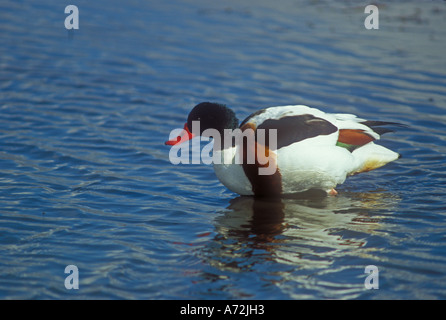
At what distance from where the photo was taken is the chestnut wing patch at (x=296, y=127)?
6.07m

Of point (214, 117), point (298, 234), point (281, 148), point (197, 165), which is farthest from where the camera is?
point (197, 165)

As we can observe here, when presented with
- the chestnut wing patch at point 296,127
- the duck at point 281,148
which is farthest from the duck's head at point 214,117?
the chestnut wing patch at point 296,127

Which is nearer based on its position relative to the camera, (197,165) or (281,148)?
(281,148)

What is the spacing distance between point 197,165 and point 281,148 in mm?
1654

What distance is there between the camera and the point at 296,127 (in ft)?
20.1

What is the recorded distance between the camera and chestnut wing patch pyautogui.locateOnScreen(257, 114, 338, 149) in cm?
607

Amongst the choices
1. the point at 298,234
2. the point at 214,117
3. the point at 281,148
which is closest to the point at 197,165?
the point at 214,117

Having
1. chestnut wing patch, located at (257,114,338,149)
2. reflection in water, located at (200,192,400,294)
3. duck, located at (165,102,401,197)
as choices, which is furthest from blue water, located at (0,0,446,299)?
chestnut wing patch, located at (257,114,338,149)

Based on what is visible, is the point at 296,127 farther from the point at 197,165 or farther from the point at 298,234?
the point at 197,165

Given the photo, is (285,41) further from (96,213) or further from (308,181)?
(96,213)

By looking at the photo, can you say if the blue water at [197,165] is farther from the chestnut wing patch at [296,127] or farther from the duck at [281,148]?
the chestnut wing patch at [296,127]
